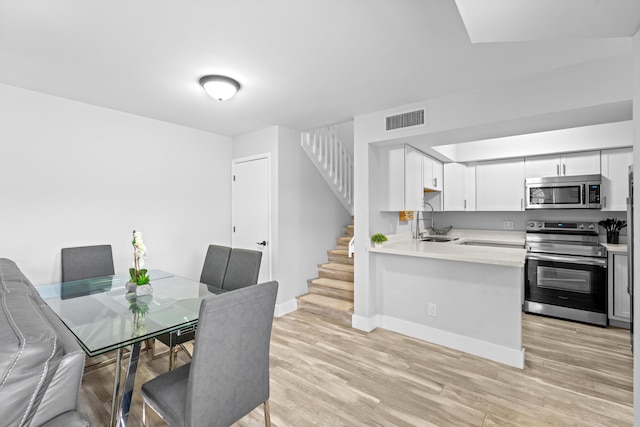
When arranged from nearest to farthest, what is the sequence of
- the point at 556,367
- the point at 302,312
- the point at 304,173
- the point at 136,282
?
the point at 136,282 < the point at 556,367 < the point at 302,312 < the point at 304,173

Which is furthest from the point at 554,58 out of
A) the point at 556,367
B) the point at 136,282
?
the point at 136,282

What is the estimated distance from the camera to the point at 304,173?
423cm

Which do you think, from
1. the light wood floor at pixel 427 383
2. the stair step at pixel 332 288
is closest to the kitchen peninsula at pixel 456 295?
the light wood floor at pixel 427 383

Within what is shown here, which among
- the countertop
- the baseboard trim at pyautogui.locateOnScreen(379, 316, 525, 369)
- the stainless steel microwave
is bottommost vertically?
the baseboard trim at pyautogui.locateOnScreen(379, 316, 525, 369)

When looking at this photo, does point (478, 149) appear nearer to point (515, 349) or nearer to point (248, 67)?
point (515, 349)

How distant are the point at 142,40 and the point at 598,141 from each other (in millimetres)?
4630

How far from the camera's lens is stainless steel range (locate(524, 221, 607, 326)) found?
3.36 meters

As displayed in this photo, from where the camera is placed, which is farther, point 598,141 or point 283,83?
point 598,141

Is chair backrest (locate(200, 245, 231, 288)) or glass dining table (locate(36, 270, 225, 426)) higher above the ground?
chair backrest (locate(200, 245, 231, 288))

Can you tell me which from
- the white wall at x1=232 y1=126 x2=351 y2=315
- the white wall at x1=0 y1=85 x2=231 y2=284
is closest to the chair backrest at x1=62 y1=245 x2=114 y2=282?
the white wall at x1=0 y1=85 x2=231 y2=284

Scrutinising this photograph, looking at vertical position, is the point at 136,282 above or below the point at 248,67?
below

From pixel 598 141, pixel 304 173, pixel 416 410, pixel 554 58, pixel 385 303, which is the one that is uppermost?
pixel 554 58

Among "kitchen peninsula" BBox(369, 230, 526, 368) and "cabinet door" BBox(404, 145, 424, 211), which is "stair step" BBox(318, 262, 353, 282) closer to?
"kitchen peninsula" BBox(369, 230, 526, 368)

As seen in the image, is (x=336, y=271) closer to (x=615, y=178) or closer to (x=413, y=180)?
(x=413, y=180)
